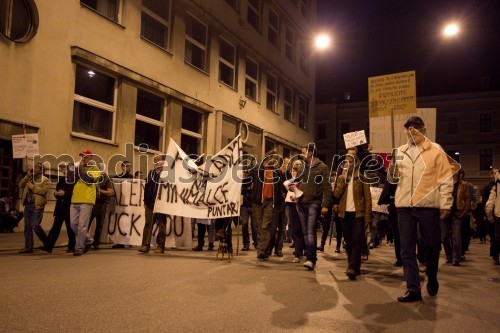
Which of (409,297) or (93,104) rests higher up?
(93,104)

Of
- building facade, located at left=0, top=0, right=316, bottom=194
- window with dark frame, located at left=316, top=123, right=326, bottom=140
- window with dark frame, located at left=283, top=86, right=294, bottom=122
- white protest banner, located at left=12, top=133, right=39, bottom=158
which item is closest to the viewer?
white protest banner, located at left=12, top=133, right=39, bottom=158

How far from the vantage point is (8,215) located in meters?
12.9

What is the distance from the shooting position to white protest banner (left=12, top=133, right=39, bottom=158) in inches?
420

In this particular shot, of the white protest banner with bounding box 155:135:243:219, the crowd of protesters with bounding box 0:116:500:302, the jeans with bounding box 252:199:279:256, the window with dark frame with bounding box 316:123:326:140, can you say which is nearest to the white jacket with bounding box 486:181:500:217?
the crowd of protesters with bounding box 0:116:500:302

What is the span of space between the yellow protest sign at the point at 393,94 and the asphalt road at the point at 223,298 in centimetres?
489

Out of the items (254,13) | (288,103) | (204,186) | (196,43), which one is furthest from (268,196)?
(288,103)

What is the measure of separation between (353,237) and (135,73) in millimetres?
11487

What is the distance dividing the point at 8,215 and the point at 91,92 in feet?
A: 14.9

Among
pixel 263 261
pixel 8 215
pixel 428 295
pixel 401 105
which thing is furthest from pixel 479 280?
pixel 8 215

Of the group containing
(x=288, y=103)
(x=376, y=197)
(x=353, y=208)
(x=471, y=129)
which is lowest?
(x=353, y=208)

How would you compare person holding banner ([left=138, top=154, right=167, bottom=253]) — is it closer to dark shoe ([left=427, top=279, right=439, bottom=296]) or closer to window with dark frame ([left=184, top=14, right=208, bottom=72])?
dark shoe ([left=427, top=279, right=439, bottom=296])

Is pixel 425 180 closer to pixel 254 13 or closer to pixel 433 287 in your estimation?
pixel 433 287

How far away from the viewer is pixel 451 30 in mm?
14742

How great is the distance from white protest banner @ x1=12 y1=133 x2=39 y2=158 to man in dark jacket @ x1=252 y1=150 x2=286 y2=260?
16.1ft
